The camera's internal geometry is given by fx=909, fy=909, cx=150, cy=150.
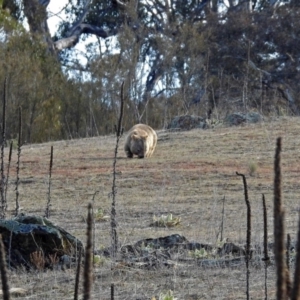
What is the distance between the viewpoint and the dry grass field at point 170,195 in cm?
632

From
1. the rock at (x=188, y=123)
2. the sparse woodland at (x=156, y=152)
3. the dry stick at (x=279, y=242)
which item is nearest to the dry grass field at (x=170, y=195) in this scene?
the sparse woodland at (x=156, y=152)

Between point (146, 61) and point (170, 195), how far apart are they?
2131 centimetres

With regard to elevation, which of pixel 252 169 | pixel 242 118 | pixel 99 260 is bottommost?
pixel 99 260

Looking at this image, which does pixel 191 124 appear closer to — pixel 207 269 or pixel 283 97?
pixel 283 97

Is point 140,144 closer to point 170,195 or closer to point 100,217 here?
point 170,195

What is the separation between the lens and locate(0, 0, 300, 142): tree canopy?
1071 inches

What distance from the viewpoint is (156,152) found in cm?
1861

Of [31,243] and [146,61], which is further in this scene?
[146,61]

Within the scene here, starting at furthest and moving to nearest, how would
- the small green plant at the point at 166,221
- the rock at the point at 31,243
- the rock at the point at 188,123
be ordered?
the rock at the point at 188,123 < the small green plant at the point at 166,221 < the rock at the point at 31,243

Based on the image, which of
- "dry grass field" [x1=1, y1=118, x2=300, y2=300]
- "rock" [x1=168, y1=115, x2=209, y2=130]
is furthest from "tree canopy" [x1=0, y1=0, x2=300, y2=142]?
"dry grass field" [x1=1, y1=118, x2=300, y2=300]

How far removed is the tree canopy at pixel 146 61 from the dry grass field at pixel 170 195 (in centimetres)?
583

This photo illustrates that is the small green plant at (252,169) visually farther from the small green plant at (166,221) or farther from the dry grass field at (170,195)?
the small green plant at (166,221)

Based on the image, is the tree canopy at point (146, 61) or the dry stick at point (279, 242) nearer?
the dry stick at point (279, 242)

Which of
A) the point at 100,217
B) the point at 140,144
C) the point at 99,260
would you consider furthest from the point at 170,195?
the point at 99,260
